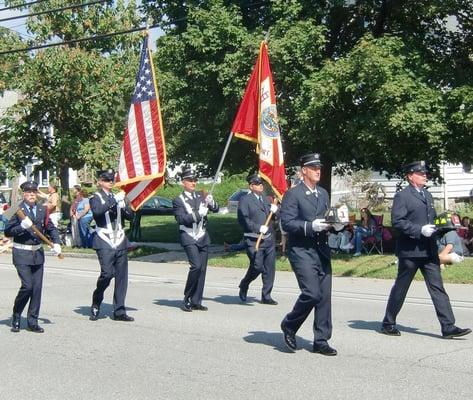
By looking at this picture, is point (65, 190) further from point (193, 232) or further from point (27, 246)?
point (27, 246)

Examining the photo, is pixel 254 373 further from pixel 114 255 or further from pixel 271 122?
pixel 271 122

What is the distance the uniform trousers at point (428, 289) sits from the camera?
894cm

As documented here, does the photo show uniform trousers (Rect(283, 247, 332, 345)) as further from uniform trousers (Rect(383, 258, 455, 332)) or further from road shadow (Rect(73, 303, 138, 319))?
road shadow (Rect(73, 303, 138, 319))

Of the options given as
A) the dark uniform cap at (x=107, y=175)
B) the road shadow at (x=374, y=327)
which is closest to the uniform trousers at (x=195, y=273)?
the dark uniform cap at (x=107, y=175)

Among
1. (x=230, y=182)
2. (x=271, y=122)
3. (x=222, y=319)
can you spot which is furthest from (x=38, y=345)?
(x=230, y=182)

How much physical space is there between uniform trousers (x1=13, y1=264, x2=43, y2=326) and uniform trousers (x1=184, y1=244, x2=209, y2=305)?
7.34 ft

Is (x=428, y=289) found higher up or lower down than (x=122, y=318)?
Answer: higher up

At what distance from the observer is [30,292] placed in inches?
391

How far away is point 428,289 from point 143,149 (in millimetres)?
5169

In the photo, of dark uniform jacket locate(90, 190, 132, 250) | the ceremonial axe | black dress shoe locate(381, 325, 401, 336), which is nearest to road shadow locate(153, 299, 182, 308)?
dark uniform jacket locate(90, 190, 132, 250)

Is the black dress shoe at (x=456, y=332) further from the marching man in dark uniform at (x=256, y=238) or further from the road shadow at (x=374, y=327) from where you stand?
the marching man in dark uniform at (x=256, y=238)

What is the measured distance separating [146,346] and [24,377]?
168 centimetres

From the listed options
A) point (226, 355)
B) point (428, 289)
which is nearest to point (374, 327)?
point (428, 289)

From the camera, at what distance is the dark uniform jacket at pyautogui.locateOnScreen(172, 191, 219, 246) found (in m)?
11.4
